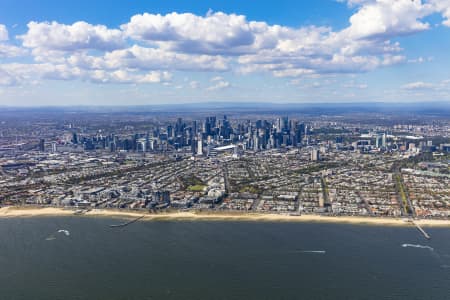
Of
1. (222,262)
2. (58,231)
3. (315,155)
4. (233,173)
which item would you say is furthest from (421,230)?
(315,155)

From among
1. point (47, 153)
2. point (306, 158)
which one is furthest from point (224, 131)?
point (47, 153)

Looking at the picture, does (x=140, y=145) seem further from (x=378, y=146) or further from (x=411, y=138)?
(x=411, y=138)

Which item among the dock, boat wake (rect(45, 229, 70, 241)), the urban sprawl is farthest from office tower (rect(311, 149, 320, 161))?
boat wake (rect(45, 229, 70, 241))

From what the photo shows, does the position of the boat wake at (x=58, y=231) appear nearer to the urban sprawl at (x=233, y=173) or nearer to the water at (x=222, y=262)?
the water at (x=222, y=262)

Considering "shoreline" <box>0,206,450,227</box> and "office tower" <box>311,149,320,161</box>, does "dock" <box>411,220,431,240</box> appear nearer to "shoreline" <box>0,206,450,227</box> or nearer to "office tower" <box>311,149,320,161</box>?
"shoreline" <box>0,206,450,227</box>

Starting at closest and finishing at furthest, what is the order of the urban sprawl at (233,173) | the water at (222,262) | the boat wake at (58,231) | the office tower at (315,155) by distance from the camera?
the water at (222,262) → the boat wake at (58,231) → the urban sprawl at (233,173) → the office tower at (315,155)

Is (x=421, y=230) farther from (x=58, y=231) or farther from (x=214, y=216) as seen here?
(x=58, y=231)

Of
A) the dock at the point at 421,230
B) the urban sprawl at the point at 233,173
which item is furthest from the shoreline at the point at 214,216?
the urban sprawl at the point at 233,173
